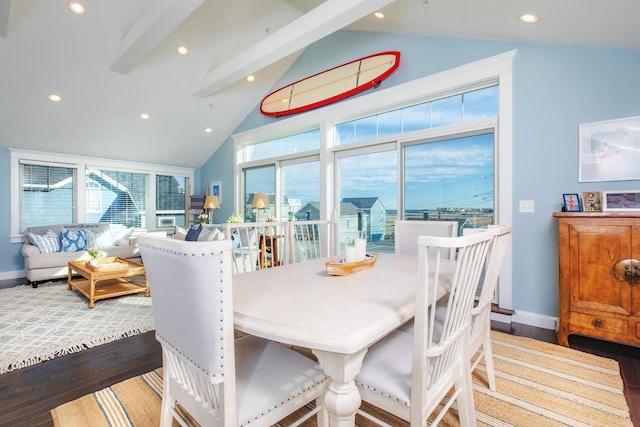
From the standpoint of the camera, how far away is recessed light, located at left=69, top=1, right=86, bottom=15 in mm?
3191

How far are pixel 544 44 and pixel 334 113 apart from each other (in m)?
2.44

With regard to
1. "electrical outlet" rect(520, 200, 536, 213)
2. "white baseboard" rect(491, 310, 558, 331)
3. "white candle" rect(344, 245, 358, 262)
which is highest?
"electrical outlet" rect(520, 200, 536, 213)

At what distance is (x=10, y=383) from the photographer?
6.56 feet

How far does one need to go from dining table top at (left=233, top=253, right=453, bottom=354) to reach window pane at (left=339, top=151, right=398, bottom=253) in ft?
7.81

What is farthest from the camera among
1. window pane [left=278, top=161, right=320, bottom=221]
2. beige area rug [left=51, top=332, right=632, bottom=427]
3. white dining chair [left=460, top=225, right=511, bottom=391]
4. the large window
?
the large window

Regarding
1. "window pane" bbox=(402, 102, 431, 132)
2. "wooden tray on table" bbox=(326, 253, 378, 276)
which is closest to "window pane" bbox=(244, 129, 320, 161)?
"window pane" bbox=(402, 102, 431, 132)

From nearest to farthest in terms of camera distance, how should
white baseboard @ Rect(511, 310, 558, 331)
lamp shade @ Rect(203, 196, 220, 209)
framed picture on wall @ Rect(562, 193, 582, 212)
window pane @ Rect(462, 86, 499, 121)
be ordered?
framed picture on wall @ Rect(562, 193, 582, 212), white baseboard @ Rect(511, 310, 558, 331), window pane @ Rect(462, 86, 499, 121), lamp shade @ Rect(203, 196, 220, 209)

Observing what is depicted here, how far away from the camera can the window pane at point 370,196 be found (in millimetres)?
4043

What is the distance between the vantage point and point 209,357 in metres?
0.89

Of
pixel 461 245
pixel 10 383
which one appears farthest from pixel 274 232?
pixel 461 245

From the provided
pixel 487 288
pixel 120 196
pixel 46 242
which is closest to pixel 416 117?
pixel 487 288

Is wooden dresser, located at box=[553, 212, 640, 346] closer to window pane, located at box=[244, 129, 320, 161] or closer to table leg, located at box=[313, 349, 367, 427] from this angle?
table leg, located at box=[313, 349, 367, 427]

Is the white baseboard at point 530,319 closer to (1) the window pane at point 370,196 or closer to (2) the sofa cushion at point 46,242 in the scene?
(1) the window pane at point 370,196

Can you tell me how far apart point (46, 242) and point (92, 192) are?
146cm
